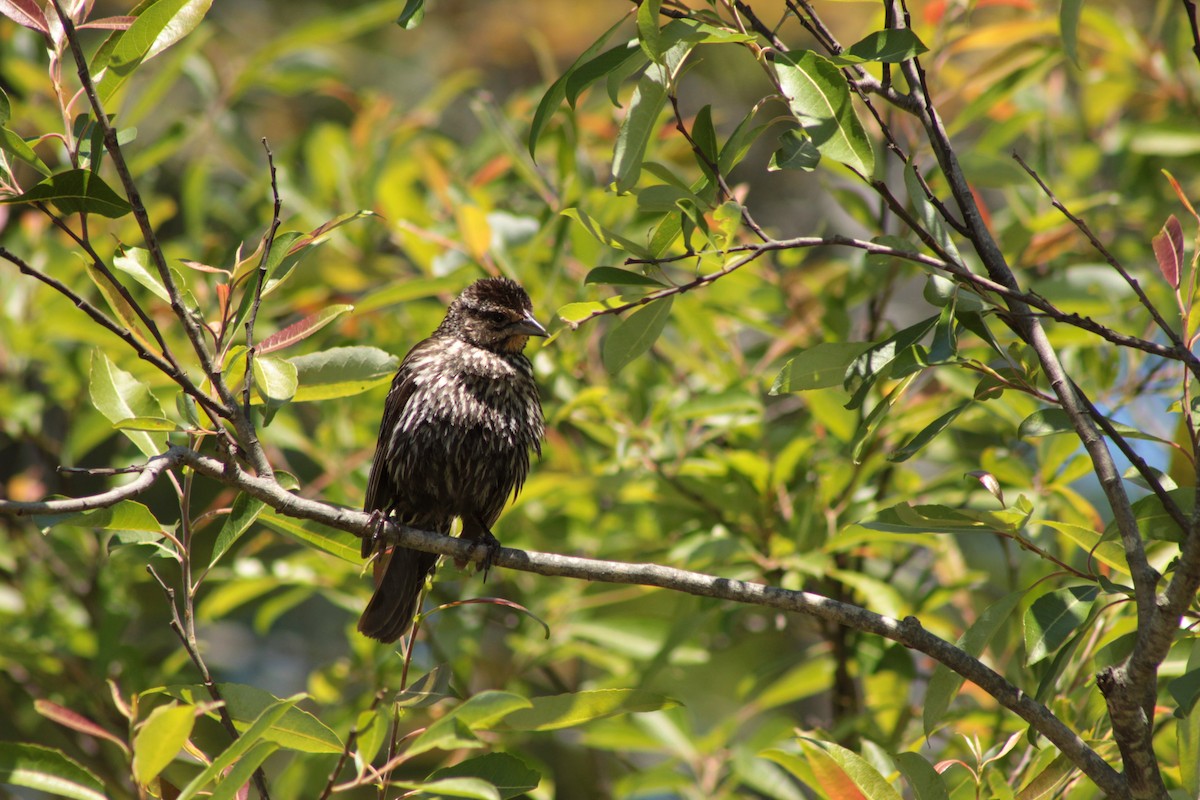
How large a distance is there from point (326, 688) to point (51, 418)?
82.9 inches

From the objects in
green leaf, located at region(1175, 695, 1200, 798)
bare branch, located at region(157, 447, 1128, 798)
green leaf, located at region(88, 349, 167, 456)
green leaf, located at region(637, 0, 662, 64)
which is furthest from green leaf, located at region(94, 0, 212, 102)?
green leaf, located at region(1175, 695, 1200, 798)

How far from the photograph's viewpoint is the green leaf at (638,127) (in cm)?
227

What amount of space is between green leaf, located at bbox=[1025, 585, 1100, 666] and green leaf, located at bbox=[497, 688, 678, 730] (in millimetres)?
724

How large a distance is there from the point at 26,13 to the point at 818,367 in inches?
68.8

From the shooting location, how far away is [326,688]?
4363mm

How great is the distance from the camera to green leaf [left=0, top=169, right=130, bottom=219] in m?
2.21

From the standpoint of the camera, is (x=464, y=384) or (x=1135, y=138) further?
(x=1135, y=138)

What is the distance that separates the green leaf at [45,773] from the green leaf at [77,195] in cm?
103

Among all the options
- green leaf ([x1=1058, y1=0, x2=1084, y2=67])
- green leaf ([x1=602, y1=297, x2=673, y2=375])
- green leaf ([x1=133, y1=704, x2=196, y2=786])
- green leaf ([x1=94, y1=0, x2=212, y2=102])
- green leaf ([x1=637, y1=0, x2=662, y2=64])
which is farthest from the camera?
green leaf ([x1=602, y1=297, x2=673, y2=375])

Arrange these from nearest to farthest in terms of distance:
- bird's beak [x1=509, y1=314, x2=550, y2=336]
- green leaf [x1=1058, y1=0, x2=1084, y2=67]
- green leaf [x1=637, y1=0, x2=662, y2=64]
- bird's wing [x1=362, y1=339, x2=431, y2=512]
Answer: green leaf [x1=637, y1=0, x2=662, y2=64] < green leaf [x1=1058, y1=0, x2=1084, y2=67] < bird's wing [x1=362, y1=339, x2=431, y2=512] < bird's beak [x1=509, y1=314, x2=550, y2=336]

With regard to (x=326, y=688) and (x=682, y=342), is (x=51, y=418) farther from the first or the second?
(x=682, y=342)

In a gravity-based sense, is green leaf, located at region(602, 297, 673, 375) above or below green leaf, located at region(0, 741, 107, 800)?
above

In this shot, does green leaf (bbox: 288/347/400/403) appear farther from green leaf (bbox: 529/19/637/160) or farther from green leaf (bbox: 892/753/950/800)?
green leaf (bbox: 892/753/950/800)

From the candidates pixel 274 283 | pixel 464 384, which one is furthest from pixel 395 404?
pixel 274 283
